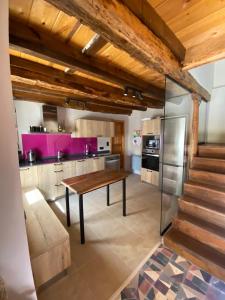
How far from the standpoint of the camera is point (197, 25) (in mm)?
1249

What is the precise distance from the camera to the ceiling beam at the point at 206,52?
137 centimetres

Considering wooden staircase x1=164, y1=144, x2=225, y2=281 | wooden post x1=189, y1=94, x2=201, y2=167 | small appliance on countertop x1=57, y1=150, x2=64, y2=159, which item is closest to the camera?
wooden staircase x1=164, y1=144, x2=225, y2=281

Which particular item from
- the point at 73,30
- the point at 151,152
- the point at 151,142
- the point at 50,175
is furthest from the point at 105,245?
the point at 151,142

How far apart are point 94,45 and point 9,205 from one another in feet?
5.25

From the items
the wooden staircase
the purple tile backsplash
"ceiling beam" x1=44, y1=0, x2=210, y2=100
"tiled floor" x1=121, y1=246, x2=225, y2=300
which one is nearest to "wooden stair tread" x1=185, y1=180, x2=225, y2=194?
the wooden staircase

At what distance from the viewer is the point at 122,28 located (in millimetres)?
937

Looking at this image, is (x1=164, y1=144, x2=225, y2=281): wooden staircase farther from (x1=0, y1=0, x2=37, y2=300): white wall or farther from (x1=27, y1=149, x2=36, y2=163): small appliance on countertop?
(x1=27, y1=149, x2=36, y2=163): small appliance on countertop

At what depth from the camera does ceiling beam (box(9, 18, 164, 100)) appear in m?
1.17

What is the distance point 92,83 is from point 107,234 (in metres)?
2.55

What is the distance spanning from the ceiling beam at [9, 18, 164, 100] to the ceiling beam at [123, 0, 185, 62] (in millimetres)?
765

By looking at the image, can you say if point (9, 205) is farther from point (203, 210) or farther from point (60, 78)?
point (203, 210)

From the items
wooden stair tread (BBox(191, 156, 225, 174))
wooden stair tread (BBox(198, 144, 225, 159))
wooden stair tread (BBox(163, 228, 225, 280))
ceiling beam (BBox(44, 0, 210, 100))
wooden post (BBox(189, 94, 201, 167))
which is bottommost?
wooden stair tread (BBox(163, 228, 225, 280))

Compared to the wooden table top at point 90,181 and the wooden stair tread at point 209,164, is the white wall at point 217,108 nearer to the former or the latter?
the wooden stair tread at point 209,164

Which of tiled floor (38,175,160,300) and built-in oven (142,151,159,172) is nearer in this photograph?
tiled floor (38,175,160,300)
